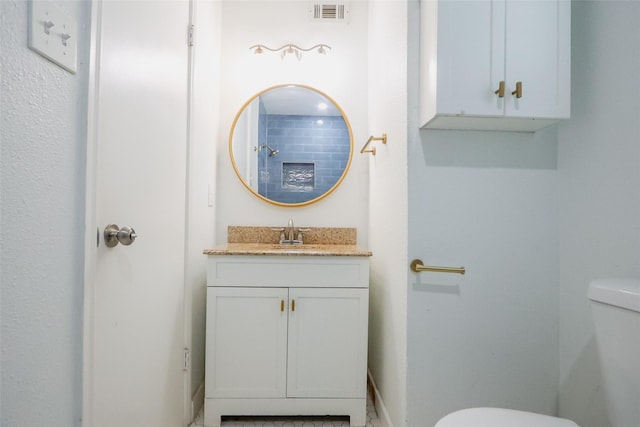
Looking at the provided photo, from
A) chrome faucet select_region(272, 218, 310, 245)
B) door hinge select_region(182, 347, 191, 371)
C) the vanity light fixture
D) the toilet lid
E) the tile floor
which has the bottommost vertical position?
the tile floor

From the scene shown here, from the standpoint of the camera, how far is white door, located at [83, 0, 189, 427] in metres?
A: 0.81

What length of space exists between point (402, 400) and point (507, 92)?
3.68 ft

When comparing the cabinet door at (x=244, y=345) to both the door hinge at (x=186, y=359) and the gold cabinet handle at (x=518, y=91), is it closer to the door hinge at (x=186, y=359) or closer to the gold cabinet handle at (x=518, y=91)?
the door hinge at (x=186, y=359)

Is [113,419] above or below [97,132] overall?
below

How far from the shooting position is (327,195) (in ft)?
6.49

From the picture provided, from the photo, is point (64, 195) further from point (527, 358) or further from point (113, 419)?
point (527, 358)

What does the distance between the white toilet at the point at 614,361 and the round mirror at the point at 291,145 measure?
1346 millimetres

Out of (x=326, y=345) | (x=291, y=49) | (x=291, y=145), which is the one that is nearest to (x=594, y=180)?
(x=326, y=345)

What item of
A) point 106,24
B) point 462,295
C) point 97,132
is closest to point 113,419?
point 97,132

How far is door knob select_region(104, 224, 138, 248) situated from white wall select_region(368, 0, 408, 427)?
88 centimetres

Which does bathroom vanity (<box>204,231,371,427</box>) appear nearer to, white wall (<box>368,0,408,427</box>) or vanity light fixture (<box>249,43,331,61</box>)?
white wall (<box>368,0,408,427</box>)

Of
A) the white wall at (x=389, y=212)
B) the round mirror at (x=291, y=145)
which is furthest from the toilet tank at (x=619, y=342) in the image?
the round mirror at (x=291, y=145)

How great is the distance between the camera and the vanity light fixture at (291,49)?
77.9 inches

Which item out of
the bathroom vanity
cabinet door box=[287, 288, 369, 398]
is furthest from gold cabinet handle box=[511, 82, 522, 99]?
cabinet door box=[287, 288, 369, 398]
